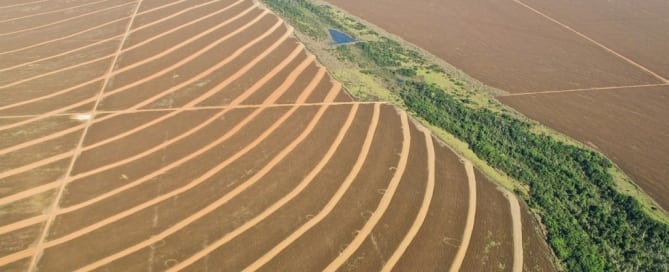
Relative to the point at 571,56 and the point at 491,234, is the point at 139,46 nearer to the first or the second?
the point at 491,234

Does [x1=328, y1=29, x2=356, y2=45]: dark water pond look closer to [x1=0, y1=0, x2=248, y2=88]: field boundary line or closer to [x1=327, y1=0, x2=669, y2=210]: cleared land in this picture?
[x1=327, y1=0, x2=669, y2=210]: cleared land

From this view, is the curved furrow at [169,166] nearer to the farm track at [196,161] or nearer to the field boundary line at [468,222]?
the farm track at [196,161]

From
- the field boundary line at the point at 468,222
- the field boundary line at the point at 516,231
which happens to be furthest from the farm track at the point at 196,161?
the field boundary line at the point at 516,231

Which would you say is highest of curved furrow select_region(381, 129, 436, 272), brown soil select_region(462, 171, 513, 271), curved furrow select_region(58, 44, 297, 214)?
curved furrow select_region(58, 44, 297, 214)

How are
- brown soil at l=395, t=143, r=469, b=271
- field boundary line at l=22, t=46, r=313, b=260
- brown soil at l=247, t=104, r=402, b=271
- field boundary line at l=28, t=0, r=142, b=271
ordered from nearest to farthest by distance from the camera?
field boundary line at l=28, t=0, r=142, b=271
brown soil at l=247, t=104, r=402, b=271
brown soil at l=395, t=143, r=469, b=271
field boundary line at l=22, t=46, r=313, b=260

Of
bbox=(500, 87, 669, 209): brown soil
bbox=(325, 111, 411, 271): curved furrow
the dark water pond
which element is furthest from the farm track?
bbox=(500, 87, 669, 209): brown soil

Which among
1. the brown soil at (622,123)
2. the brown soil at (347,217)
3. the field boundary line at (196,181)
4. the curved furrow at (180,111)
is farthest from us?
the brown soil at (622,123)

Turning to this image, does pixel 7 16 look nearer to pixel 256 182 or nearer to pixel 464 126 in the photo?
pixel 256 182
